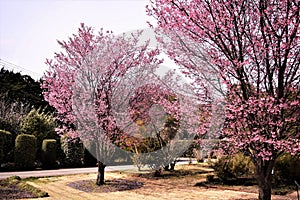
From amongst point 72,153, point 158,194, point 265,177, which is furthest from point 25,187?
point 72,153

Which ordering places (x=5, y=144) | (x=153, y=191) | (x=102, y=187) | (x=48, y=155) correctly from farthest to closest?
(x=48, y=155) → (x=5, y=144) → (x=102, y=187) → (x=153, y=191)

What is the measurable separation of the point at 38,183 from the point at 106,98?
396 centimetres

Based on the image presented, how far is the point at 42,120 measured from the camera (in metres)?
19.2

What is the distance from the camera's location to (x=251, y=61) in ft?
17.6

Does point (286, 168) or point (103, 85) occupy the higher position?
point (103, 85)

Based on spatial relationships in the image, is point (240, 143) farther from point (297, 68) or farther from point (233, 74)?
point (297, 68)

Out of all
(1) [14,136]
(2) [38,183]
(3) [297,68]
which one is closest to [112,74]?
(2) [38,183]

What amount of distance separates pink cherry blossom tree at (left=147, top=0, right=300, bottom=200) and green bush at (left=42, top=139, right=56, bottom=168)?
13.9 metres

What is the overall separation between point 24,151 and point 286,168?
13001 millimetres

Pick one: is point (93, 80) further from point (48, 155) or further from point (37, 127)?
point (37, 127)

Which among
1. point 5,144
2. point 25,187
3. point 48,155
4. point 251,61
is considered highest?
point 251,61

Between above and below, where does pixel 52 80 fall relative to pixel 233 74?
above

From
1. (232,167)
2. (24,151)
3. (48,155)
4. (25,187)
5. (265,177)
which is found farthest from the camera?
(48,155)

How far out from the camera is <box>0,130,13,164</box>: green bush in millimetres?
16125
